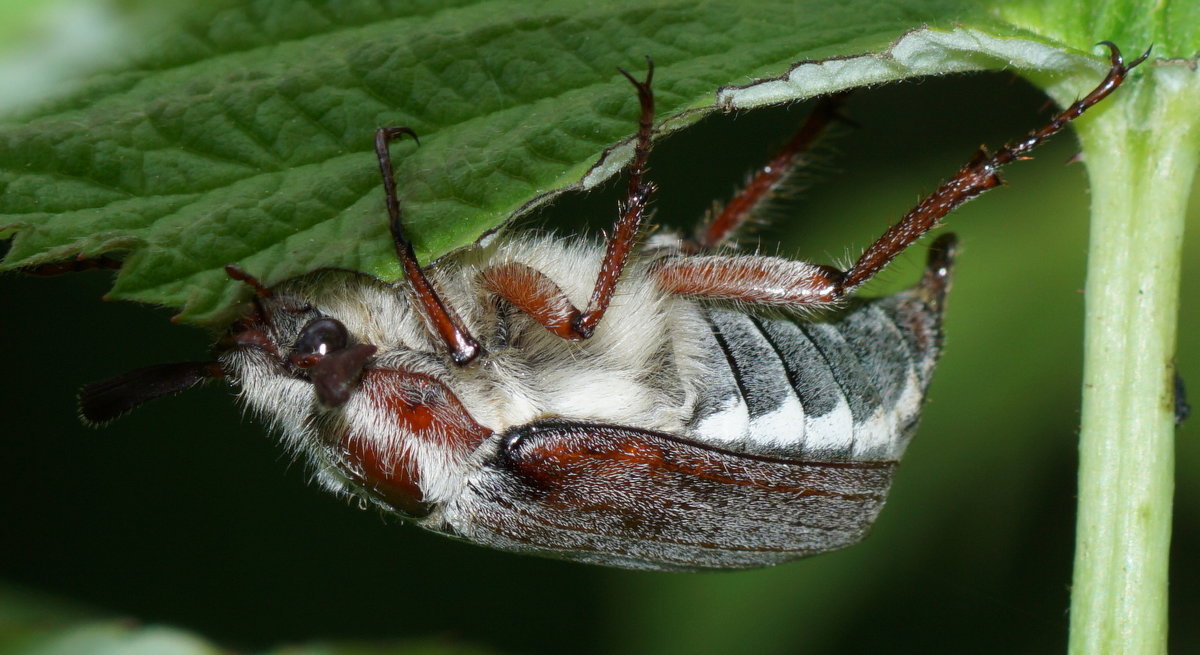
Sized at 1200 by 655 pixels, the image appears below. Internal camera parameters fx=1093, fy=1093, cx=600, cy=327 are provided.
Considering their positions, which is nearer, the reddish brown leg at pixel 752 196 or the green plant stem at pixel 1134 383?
the green plant stem at pixel 1134 383

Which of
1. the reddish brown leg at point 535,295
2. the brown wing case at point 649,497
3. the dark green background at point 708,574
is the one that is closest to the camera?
the brown wing case at point 649,497

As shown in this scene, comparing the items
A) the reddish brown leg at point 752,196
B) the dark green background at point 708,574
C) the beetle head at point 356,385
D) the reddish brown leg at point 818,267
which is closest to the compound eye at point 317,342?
the beetle head at point 356,385

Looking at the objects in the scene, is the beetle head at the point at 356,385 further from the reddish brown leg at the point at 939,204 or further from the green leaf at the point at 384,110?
the reddish brown leg at the point at 939,204

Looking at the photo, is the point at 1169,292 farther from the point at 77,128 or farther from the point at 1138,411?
the point at 77,128

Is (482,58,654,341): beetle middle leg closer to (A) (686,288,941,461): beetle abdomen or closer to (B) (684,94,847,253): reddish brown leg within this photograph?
(A) (686,288,941,461): beetle abdomen

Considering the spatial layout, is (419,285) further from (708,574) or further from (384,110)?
(708,574)

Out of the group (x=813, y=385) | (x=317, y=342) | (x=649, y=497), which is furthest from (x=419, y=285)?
(x=813, y=385)
